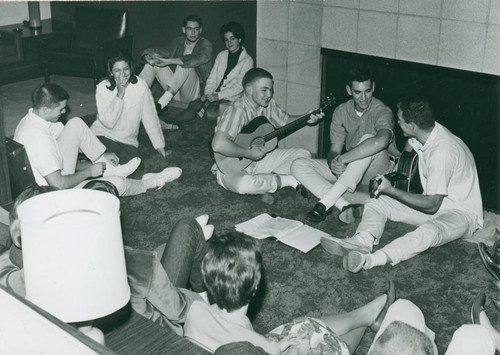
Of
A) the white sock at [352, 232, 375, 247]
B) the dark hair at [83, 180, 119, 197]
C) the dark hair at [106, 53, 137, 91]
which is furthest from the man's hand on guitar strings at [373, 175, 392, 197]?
the dark hair at [106, 53, 137, 91]

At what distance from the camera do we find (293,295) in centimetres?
368

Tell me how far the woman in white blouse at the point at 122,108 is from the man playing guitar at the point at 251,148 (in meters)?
0.73

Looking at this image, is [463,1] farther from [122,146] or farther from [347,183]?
[122,146]

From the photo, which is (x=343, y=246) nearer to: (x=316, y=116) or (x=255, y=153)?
(x=255, y=153)

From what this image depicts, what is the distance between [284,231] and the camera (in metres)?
4.22

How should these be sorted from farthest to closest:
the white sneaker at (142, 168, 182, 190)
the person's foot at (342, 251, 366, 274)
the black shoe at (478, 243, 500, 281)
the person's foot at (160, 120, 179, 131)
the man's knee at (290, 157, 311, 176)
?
the person's foot at (160, 120, 179, 131) → the white sneaker at (142, 168, 182, 190) → the man's knee at (290, 157, 311, 176) → the person's foot at (342, 251, 366, 274) → the black shoe at (478, 243, 500, 281)

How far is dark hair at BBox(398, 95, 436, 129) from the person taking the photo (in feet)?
12.8

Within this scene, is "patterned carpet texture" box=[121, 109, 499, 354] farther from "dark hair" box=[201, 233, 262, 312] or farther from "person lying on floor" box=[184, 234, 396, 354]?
"dark hair" box=[201, 233, 262, 312]

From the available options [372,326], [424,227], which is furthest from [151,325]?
[424,227]

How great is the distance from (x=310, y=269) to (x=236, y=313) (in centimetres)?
146

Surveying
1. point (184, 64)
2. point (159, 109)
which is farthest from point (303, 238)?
point (184, 64)

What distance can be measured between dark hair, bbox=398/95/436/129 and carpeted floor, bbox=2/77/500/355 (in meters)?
0.80

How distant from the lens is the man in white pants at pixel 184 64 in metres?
6.31

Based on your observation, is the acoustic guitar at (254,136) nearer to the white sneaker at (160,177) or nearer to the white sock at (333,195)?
the white sneaker at (160,177)
